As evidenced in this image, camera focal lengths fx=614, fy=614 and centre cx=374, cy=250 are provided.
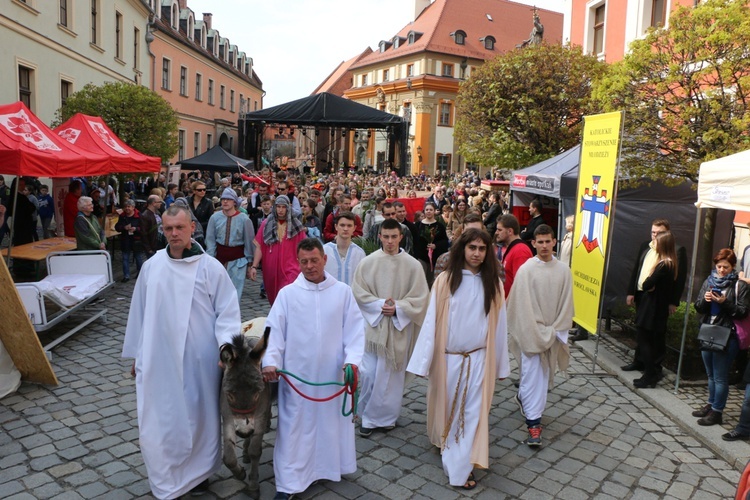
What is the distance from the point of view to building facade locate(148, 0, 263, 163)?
1247 inches

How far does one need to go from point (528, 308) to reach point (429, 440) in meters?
1.37

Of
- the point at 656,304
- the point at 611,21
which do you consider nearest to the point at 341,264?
the point at 656,304

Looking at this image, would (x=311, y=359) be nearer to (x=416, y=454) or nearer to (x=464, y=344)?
A: (x=464, y=344)

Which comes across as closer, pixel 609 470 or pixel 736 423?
pixel 609 470

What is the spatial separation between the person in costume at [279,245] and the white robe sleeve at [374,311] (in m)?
2.10

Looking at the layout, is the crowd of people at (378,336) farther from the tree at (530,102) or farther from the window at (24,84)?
the window at (24,84)

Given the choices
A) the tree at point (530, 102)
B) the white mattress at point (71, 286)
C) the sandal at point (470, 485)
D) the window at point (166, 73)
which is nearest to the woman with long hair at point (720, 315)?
the sandal at point (470, 485)

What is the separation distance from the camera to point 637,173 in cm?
831

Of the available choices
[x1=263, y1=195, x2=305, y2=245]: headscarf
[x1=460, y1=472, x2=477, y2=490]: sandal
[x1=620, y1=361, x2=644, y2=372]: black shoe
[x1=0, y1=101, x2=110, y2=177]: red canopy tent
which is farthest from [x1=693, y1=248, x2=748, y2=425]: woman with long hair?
[x1=0, y1=101, x2=110, y2=177]: red canopy tent

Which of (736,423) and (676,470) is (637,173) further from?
(676,470)

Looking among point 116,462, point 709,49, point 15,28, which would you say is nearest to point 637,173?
point 709,49

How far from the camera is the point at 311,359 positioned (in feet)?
13.4

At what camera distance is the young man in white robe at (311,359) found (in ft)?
13.2

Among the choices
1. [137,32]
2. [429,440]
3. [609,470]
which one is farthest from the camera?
[137,32]
